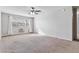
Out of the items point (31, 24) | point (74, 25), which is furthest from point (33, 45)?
point (74, 25)

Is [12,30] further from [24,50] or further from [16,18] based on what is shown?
[24,50]

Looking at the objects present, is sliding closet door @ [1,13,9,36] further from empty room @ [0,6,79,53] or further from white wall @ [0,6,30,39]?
white wall @ [0,6,30,39]

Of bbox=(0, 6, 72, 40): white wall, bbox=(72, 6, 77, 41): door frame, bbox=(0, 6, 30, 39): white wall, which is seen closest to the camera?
bbox=(0, 6, 30, 39): white wall

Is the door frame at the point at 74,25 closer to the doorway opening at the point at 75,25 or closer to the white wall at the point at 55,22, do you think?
the doorway opening at the point at 75,25

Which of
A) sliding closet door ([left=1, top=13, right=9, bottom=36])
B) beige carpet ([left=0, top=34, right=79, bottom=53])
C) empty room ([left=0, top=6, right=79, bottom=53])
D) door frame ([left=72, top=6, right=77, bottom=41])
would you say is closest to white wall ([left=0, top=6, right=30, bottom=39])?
empty room ([left=0, top=6, right=79, bottom=53])

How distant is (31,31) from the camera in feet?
7.97

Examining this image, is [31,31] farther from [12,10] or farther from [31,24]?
[12,10]

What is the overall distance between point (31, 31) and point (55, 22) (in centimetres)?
77

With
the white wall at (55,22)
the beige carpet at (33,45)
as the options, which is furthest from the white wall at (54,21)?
the beige carpet at (33,45)

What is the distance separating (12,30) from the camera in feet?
7.72

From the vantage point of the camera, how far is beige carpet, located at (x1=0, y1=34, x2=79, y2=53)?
2.39m
